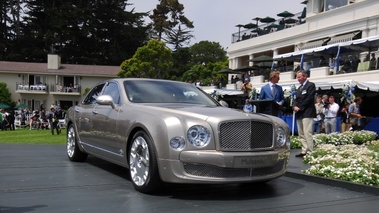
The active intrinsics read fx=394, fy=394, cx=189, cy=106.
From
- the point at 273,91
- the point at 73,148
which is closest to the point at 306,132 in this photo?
the point at 273,91

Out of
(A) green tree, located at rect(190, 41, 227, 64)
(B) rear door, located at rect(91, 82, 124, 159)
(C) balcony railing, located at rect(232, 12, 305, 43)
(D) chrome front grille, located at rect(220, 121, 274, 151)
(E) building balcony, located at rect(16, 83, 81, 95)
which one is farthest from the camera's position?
(A) green tree, located at rect(190, 41, 227, 64)

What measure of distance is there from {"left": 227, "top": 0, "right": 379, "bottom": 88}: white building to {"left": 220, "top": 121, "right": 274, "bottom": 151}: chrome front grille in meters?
16.0

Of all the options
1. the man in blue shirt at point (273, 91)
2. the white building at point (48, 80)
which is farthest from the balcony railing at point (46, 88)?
the man in blue shirt at point (273, 91)

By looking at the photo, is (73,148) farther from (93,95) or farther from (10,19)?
(10,19)

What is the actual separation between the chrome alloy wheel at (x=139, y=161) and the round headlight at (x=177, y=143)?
453 mm

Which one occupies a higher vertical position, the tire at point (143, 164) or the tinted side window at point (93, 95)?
the tinted side window at point (93, 95)

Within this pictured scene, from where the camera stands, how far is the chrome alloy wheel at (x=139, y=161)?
196 inches

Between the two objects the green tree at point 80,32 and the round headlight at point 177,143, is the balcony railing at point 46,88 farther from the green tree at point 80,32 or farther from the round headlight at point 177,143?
the round headlight at point 177,143

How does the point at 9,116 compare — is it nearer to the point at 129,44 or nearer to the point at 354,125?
the point at 354,125

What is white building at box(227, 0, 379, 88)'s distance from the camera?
21438 mm

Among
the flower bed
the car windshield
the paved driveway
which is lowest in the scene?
the paved driveway

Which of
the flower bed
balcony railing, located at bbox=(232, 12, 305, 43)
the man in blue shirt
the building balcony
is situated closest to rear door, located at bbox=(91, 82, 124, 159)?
the flower bed

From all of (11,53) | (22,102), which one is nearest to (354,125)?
(22,102)

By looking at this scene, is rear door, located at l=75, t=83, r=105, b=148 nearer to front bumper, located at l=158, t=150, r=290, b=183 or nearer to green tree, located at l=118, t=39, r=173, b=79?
front bumper, located at l=158, t=150, r=290, b=183
